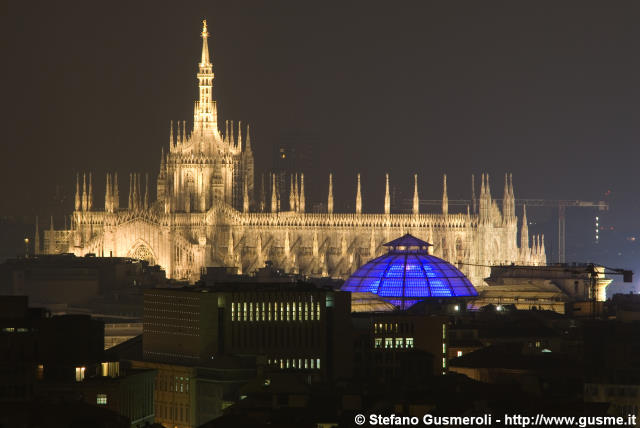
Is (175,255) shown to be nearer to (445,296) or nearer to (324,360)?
(445,296)

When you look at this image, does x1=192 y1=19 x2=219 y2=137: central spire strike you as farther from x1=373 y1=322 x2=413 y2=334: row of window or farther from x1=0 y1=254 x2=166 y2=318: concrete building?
x1=373 y1=322 x2=413 y2=334: row of window

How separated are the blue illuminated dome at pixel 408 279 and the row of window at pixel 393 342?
899 inches

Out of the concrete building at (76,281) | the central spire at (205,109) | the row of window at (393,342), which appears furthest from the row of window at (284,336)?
the central spire at (205,109)

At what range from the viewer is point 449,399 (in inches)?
2987

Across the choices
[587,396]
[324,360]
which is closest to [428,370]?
[324,360]

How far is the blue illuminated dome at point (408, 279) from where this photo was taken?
13525 cm

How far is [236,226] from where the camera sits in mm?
176500

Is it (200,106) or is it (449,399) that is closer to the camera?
(449,399)

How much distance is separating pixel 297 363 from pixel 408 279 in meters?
31.6

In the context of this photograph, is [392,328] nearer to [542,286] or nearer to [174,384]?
[174,384]

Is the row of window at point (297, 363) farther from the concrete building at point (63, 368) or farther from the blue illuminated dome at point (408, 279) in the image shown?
the blue illuminated dome at point (408, 279)

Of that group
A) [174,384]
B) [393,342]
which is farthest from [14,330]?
[393,342]

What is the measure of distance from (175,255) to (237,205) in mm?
9221

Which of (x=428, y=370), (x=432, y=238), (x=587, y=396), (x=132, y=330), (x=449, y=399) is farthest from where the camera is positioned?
(x=432, y=238)
